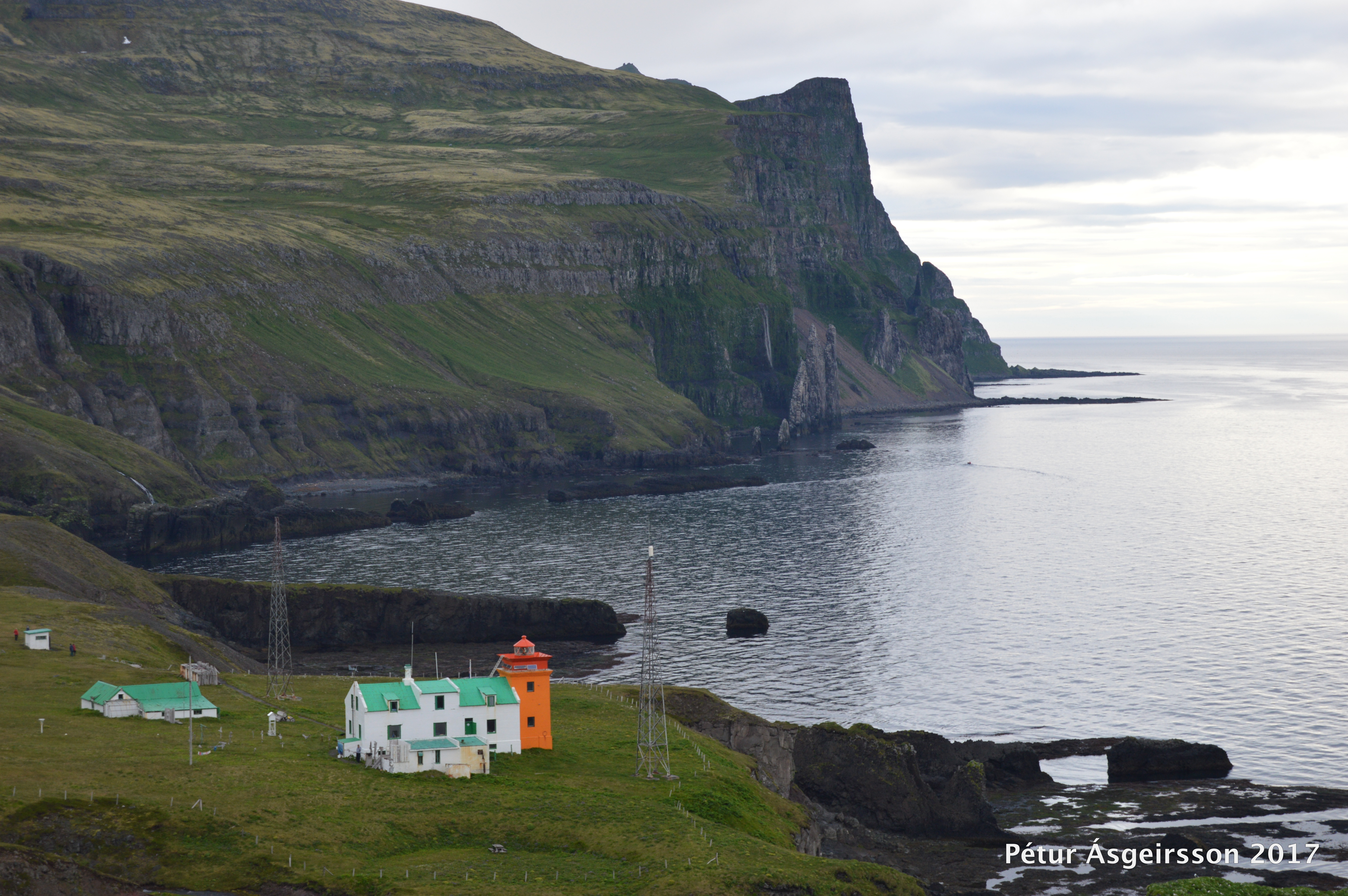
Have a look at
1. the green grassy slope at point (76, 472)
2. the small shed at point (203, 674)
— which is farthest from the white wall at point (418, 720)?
the green grassy slope at point (76, 472)

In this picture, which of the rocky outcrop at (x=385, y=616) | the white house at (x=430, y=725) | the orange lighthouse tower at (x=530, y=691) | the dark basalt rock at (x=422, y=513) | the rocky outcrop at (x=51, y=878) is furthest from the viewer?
the dark basalt rock at (x=422, y=513)

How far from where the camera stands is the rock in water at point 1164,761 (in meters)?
82.8

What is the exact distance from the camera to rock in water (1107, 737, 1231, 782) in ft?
272

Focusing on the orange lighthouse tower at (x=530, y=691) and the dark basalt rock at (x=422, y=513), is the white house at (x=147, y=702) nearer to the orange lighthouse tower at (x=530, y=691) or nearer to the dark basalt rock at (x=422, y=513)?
the orange lighthouse tower at (x=530, y=691)

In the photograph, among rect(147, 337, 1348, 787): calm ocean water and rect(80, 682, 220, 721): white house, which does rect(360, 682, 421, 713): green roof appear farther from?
rect(147, 337, 1348, 787): calm ocean water

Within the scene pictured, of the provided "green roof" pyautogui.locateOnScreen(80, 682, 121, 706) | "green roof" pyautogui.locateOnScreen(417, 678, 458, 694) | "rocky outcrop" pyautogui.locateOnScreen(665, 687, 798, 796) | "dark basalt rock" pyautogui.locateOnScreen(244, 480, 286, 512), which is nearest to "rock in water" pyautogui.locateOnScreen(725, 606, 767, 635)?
"rocky outcrop" pyautogui.locateOnScreen(665, 687, 798, 796)

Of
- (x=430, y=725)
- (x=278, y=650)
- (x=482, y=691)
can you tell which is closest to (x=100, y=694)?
(x=278, y=650)

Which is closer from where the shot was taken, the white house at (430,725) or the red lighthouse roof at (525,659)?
the white house at (430,725)

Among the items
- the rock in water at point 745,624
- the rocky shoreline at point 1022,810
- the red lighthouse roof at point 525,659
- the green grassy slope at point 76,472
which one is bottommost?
the rocky shoreline at point 1022,810

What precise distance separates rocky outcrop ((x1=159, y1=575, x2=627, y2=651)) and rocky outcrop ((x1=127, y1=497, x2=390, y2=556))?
35.9 meters

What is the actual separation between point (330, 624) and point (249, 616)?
8.25 meters

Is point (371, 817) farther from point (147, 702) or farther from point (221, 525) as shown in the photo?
point (221, 525)

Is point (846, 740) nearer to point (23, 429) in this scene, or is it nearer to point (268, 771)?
point (268, 771)

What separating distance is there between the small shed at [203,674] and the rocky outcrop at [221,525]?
78.3 meters
